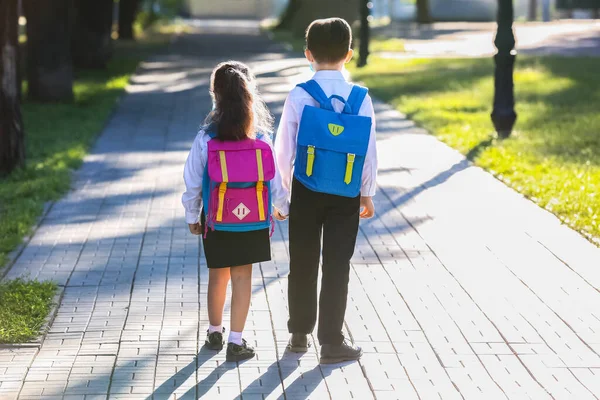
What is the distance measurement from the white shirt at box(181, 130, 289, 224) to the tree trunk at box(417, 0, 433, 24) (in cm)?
4415

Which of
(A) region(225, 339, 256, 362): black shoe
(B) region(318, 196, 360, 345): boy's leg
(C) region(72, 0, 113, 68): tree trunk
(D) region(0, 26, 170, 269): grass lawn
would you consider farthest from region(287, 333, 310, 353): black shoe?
(C) region(72, 0, 113, 68): tree trunk

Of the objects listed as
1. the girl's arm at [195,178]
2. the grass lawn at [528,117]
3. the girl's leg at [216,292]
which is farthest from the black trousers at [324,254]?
the grass lawn at [528,117]

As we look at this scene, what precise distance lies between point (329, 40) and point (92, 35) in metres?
20.8

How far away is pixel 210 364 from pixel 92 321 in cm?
100

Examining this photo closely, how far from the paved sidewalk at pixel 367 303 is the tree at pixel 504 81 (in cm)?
258

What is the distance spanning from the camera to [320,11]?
41000 mm

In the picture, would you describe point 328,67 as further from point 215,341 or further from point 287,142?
point 215,341

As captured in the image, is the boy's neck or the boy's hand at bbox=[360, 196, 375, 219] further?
the boy's hand at bbox=[360, 196, 375, 219]

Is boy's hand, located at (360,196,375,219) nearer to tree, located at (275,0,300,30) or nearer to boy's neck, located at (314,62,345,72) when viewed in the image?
boy's neck, located at (314,62,345,72)

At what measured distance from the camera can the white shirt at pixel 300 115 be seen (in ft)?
16.9

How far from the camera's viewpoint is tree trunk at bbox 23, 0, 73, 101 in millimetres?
18203

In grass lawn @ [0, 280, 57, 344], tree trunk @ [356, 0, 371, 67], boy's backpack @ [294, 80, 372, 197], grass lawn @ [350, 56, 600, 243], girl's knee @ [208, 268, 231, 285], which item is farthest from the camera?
tree trunk @ [356, 0, 371, 67]

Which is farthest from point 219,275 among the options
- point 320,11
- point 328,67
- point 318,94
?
point 320,11

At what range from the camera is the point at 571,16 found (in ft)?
→ 167
